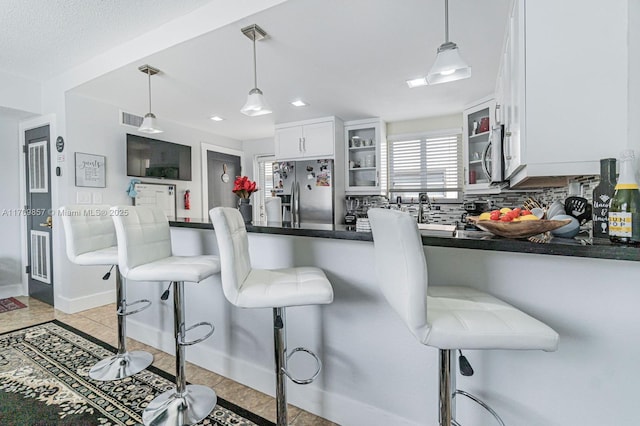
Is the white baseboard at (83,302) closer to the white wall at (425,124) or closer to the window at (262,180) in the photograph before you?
the window at (262,180)

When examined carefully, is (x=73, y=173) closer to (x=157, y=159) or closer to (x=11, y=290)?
(x=157, y=159)

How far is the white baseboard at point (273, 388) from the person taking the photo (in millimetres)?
1480

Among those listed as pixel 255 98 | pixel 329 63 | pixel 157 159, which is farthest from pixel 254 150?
pixel 255 98

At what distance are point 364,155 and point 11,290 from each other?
4829 millimetres

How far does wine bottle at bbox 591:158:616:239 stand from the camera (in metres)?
1.07

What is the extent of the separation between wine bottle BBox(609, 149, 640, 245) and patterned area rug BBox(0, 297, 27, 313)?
4978 millimetres

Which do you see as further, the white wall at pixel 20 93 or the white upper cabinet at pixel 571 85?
the white wall at pixel 20 93

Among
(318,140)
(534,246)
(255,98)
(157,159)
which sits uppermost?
(318,140)

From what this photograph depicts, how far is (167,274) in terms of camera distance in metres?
1.50

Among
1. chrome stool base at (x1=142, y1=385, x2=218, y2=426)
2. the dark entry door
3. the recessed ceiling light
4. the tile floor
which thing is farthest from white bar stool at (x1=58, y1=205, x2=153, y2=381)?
the recessed ceiling light

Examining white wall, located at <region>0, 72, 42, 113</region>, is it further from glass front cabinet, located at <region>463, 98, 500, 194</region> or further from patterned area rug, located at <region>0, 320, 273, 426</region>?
glass front cabinet, located at <region>463, 98, 500, 194</region>

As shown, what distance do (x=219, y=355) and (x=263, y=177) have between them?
387 centimetres

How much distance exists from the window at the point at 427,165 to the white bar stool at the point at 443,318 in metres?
3.41

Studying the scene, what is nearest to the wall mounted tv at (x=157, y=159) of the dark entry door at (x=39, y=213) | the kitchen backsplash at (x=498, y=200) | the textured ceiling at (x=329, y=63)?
the textured ceiling at (x=329, y=63)
